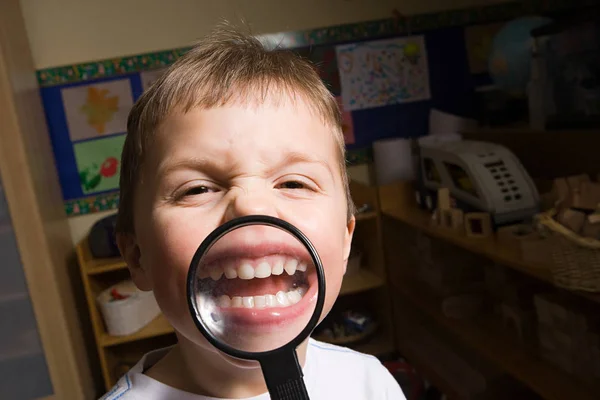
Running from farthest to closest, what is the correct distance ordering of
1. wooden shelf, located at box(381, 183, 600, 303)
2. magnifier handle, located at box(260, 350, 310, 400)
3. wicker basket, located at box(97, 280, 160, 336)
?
wicker basket, located at box(97, 280, 160, 336), wooden shelf, located at box(381, 183, 600, 303), magnifier handle, located at box(260, 350, 310, 400)

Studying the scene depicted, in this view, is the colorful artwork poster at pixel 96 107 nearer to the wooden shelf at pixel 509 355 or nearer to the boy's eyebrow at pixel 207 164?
the wooden shelf at pixel 509 355

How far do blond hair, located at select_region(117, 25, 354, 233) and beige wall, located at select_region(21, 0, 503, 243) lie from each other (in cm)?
202

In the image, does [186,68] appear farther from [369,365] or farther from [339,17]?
[339,17]

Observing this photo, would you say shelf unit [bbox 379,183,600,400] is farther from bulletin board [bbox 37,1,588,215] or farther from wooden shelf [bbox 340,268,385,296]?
bulletin board [bbox 37,1,588,215]

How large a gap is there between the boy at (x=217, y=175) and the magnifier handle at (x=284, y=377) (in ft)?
0.25

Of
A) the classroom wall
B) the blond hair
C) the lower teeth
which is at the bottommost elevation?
the lower teeth

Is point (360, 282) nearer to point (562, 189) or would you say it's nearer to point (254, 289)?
point (562, 189)

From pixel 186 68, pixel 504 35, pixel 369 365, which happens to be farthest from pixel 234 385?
pixel 504 35

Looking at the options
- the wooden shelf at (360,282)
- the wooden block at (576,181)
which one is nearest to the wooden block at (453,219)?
the wooden block at (576,181)

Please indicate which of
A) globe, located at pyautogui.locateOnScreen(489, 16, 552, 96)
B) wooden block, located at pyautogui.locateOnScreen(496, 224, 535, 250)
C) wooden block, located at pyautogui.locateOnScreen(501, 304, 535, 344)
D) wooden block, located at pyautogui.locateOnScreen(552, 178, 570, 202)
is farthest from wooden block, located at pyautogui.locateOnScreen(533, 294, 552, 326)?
globe, located at pyautogui.locateOnScreen(489, 16, 552, 96)

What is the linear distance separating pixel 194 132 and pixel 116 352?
2431 mm

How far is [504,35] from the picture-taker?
2.08m

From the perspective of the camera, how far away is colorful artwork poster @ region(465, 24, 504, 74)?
2758 millimetres

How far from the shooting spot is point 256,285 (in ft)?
1.64
